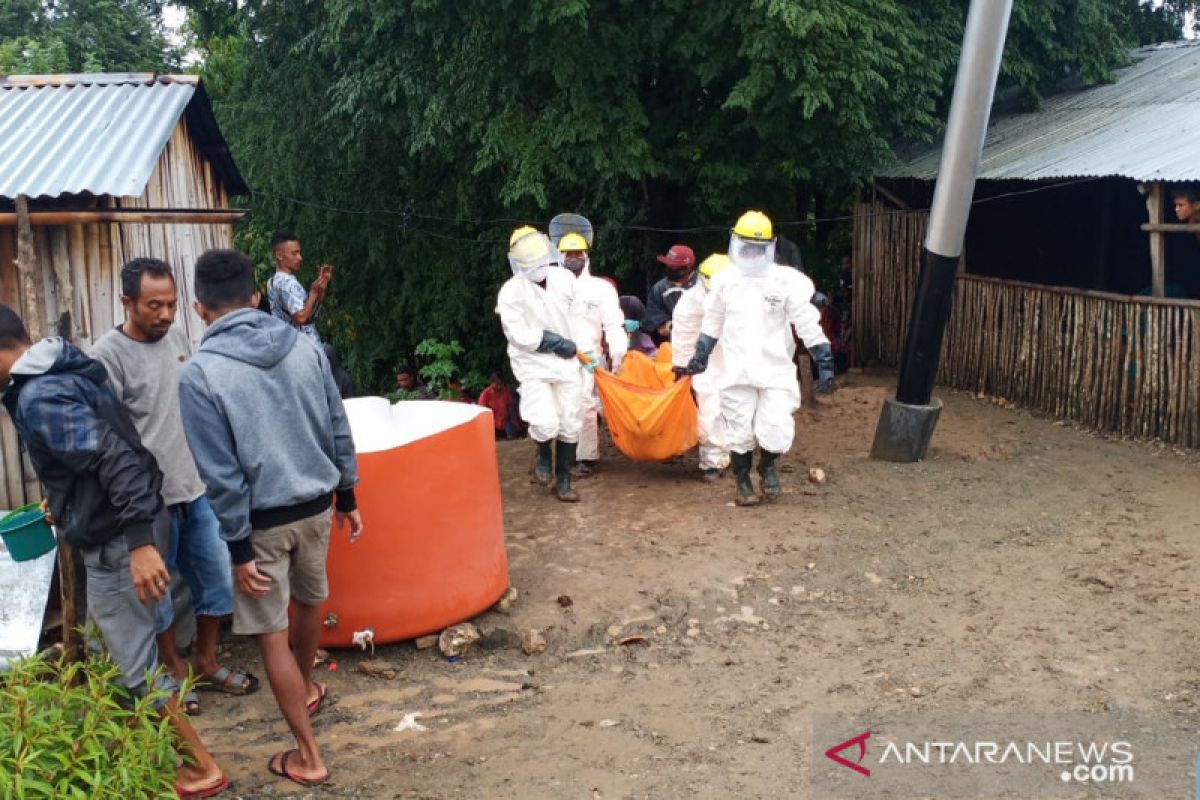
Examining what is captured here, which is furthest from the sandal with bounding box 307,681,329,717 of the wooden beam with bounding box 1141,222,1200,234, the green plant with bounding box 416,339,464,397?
the green plant with bounding box 416,339,464,397

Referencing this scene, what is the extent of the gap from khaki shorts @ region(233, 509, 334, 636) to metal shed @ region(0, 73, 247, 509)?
1.95 metres

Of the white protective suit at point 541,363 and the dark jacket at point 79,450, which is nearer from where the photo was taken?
the dark jacket at point 79,450

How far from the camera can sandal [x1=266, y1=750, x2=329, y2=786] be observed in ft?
12.9

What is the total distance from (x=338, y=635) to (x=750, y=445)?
2.94 m

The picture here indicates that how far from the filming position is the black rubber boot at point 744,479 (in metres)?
6.93

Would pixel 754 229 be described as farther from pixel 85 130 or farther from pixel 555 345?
pixel 85 130

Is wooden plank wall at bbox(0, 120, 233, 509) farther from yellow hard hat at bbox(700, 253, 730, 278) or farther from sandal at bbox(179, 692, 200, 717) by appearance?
yellow hard hat at bbox(700, 253, 730, 278)

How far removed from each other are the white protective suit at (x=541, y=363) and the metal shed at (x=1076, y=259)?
404 centimetres

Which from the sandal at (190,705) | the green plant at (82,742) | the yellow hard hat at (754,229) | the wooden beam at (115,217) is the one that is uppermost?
the wooden beam at (115,217)

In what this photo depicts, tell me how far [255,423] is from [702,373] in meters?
3.92

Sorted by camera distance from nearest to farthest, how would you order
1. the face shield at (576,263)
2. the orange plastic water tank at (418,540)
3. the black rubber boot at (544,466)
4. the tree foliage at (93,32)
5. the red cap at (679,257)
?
1. the orange plastic water tank at (418,540)
2. the black rubber boot at (544,466)
3. the face shield at (576,263)
4. the red cap at (679,257)
5. the tree foliage at (93,32)

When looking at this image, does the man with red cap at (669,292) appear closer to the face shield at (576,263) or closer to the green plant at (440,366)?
the face shield at (576,263)

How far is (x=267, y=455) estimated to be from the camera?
3.76 meters

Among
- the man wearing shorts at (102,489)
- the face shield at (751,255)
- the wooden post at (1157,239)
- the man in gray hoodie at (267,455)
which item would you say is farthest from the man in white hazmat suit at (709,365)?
the man wearing shorts at (102,489)
